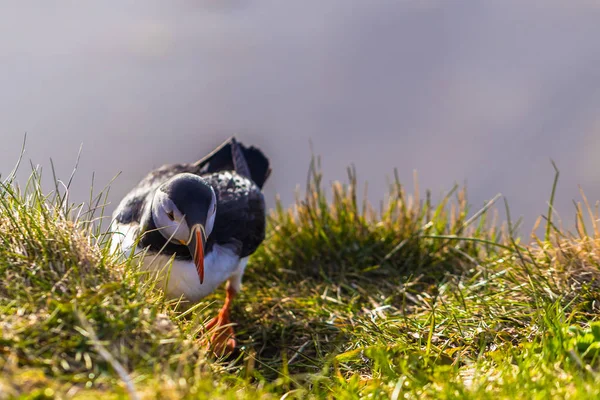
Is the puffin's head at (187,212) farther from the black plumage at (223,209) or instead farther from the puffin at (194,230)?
the black plumage at (223,209)

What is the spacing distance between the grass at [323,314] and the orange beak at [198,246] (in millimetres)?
294

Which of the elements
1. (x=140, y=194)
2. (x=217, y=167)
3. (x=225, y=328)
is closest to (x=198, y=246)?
(x=225, y=328)

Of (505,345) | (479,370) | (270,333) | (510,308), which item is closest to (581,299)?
(510,308)

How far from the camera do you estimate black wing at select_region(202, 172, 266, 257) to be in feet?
16.2

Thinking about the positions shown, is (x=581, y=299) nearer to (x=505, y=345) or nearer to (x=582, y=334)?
(x=505, y=345)

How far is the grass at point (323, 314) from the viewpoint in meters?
2.48

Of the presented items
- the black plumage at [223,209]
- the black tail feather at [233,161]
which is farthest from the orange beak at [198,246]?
the black tail feather at [233,161]

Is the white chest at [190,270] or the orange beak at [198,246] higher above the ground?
the orange beak at [198,246]

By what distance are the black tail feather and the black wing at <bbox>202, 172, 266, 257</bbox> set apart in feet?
2.25

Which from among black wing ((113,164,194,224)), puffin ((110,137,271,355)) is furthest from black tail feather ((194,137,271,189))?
black wing ((113,164,194,224))

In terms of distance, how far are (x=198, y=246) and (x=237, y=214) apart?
1119mm

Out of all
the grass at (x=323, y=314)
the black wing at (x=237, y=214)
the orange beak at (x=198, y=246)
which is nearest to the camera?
the grass at (x=323, y=314)

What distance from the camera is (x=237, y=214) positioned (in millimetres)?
5105

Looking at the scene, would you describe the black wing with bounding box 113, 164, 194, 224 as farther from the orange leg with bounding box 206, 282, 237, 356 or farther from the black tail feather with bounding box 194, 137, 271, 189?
the orange leg with bounding box 206, 282, 237, 356
